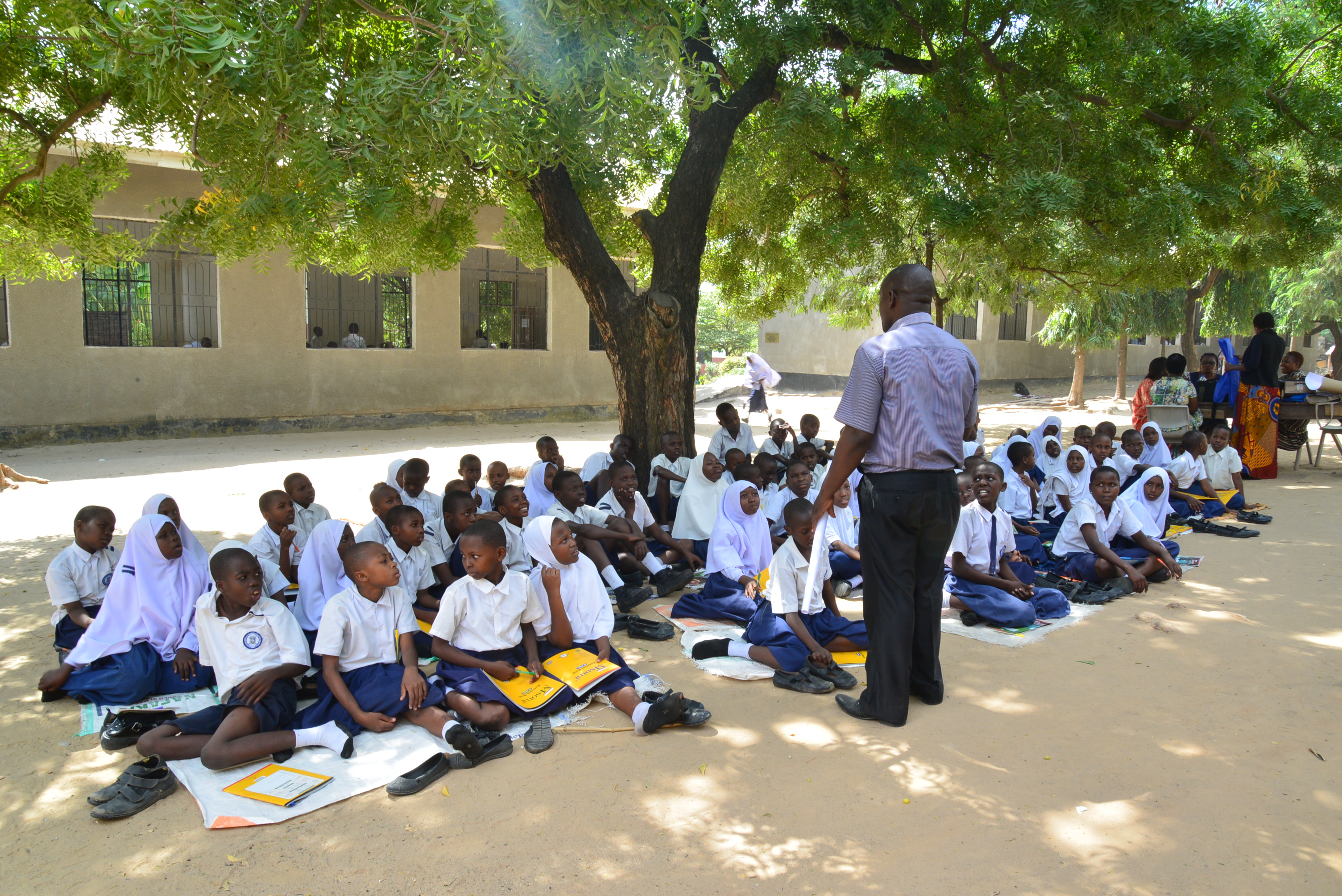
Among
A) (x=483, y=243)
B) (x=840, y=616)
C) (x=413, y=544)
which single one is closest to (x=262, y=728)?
(x=413, y=544)

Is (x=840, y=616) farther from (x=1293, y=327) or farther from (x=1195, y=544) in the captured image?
(x=1293, y=327)

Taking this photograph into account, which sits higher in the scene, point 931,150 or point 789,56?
point 789,56

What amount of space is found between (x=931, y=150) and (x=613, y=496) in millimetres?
3754

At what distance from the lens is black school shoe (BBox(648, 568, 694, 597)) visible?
5.39 meters

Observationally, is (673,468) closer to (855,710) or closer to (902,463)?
(855,710)

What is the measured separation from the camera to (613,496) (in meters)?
5.83

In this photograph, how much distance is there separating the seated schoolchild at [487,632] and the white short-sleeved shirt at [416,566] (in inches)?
33.2

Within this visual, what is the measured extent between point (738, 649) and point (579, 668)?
0.88 m

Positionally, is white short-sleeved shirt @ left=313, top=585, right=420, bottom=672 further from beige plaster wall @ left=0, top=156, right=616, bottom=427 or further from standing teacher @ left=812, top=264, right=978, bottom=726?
beige plaster wall @ left=0, top=156, right=616, bottom=427

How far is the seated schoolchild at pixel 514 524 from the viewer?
15.8 ft

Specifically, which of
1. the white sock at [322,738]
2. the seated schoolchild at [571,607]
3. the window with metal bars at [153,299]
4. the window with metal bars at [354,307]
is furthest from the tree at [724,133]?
the window with metal bars at [354,307]

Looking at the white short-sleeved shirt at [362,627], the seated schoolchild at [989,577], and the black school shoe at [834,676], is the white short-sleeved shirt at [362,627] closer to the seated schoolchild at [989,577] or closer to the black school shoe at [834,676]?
the black school shoe at [834,676]

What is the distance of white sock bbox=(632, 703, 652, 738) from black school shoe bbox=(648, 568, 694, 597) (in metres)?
1.92

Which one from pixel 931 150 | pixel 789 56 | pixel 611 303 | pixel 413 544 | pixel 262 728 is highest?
pixel 789 56
